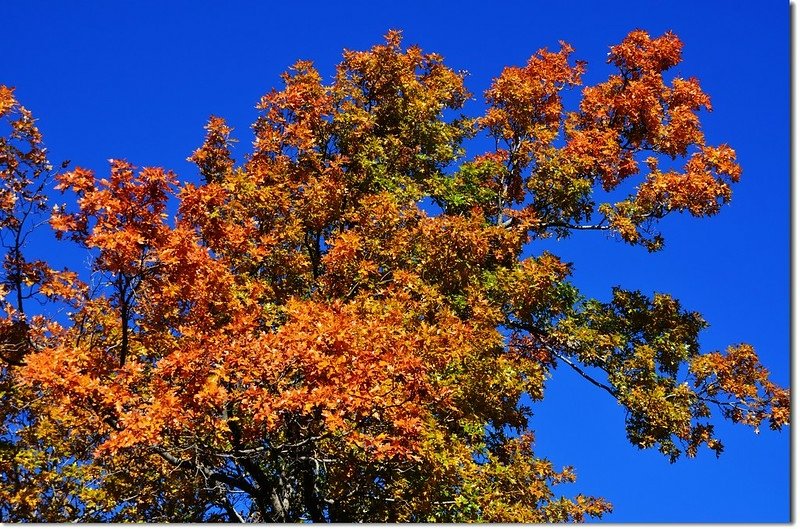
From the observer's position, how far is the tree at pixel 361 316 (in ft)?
35.6

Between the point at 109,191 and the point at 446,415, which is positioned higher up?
the point at 109,191

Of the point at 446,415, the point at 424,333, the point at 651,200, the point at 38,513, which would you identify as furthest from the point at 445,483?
the point at 651,200

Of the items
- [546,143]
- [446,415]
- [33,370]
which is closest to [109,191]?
[33,370]

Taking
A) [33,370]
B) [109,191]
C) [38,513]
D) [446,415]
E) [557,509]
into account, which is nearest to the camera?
[33,370]

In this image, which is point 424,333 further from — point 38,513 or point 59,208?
point 38,513

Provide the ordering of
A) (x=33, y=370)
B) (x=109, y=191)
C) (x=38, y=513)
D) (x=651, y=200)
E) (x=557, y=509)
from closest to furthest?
(x=33, y=370) < (x=109, y=191) < (x=38, y=513) < (x=557, y=509) < (x=651, y=200)

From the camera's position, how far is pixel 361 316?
522 inches

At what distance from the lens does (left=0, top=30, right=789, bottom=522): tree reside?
→ 1085 cm

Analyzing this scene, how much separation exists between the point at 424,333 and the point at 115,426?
14.8 ft

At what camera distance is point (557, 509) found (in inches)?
596

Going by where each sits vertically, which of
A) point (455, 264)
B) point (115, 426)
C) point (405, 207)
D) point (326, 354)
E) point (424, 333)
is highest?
point (405, 207)

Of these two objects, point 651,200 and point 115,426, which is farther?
point 651,200

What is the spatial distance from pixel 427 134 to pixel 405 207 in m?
3.02

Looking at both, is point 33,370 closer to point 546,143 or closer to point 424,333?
point 424,333
